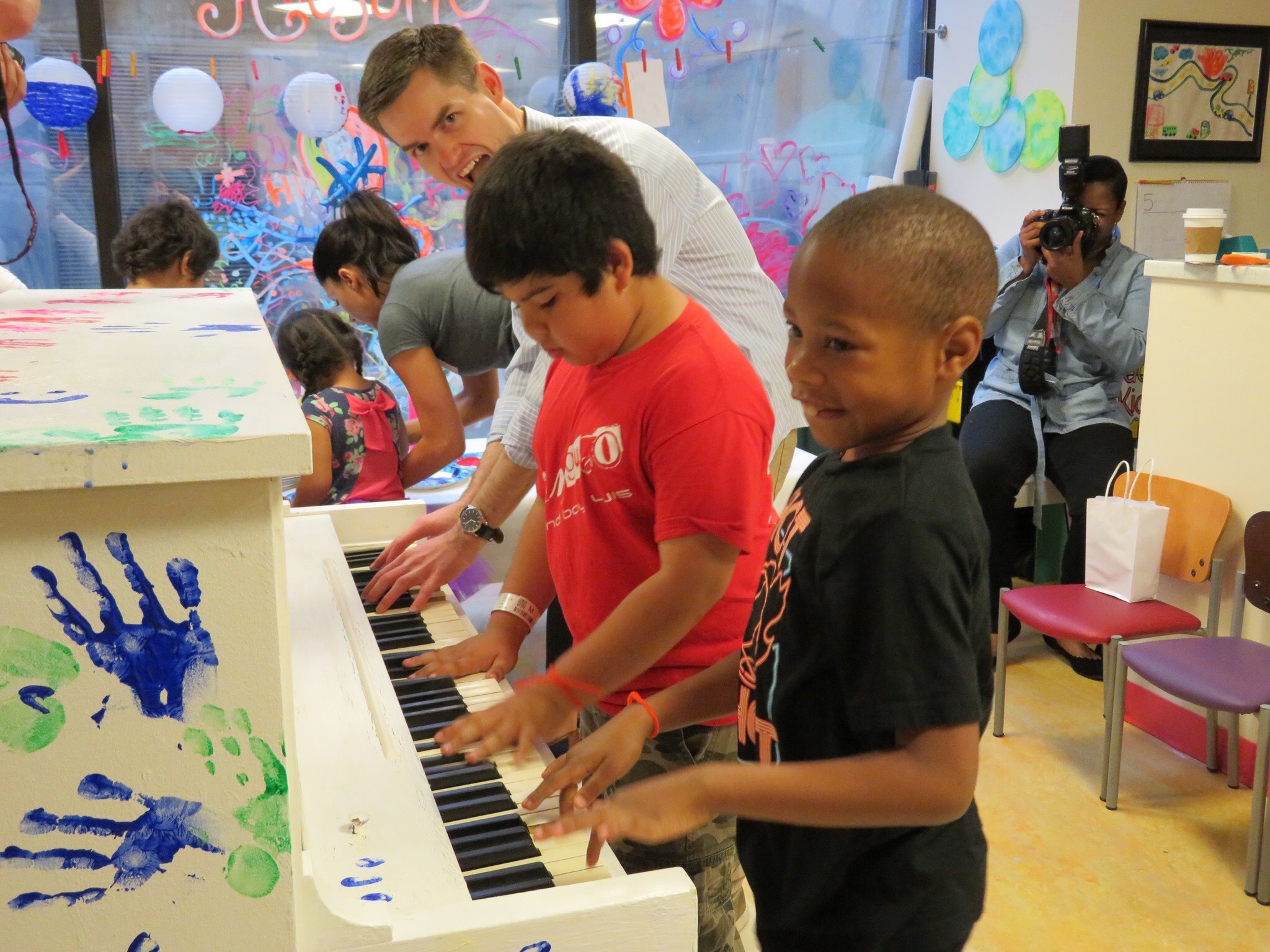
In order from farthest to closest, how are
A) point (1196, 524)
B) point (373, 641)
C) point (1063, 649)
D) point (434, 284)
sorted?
1. point (1063, 649)
2. point (1196, 524)
3. point (434, 284)
4. point (373, 641)

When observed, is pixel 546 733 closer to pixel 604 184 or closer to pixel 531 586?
pixel 531 586

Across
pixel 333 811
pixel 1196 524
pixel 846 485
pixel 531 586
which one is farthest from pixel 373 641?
pixel 1196 524

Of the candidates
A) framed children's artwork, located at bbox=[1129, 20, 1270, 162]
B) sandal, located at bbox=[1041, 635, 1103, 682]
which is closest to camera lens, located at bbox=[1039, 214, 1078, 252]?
framed children's artwork, located at bbox=[1129, 20, 1270, 162]

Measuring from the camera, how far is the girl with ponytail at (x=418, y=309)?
2.46 meters

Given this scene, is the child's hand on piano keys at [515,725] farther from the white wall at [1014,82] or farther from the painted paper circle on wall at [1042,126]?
the painted paper circle on wall at [1042,126]

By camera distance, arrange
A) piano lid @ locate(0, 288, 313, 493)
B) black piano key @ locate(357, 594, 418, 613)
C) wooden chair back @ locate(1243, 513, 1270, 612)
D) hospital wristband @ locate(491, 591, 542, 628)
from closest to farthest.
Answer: piano lid @ locate(0, 288, 313, 493) < hospital wristband @ locate(491, 591, 542, 628) < black piano key @ locate(357, 594, 418, 613) < wooden chair back @ locate(1243, 513, 1270, 612)

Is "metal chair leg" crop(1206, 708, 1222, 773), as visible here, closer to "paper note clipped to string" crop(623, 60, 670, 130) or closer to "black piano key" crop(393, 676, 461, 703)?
"black piano key" crop(393, 676, 461, 703)

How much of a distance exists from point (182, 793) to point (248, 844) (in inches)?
2.0

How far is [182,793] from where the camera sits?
649mm

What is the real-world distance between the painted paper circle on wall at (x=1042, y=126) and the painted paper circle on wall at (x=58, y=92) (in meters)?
3.01

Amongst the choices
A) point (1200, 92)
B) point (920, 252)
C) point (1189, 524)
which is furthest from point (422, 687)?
point (1200, 92)

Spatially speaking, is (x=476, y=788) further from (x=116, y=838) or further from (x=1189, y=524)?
(x=1189, y=524)

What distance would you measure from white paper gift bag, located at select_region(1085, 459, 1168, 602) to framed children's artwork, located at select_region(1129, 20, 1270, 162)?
1.63 m

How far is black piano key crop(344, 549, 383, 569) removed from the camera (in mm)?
1644
